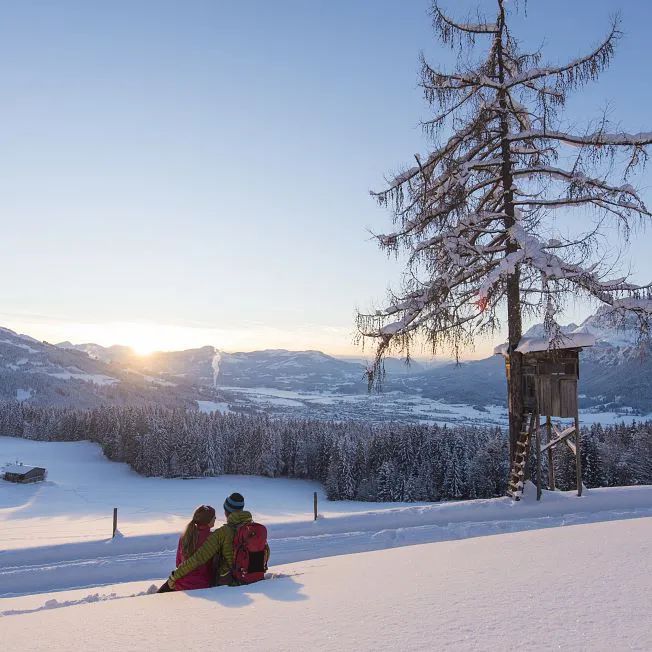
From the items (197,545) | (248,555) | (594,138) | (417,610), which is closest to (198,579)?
(197,545)

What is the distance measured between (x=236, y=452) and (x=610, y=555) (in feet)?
237

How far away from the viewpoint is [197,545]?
5.86 meters

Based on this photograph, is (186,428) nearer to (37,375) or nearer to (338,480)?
(338,480)

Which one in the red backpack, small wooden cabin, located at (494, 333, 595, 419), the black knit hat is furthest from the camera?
small wooden cabin, located at (494, 333, 595, 419)

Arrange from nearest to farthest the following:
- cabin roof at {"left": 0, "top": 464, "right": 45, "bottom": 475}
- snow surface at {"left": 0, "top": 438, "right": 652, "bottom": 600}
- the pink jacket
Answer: the pink jacket
snow surface at {"left": 0, "top": 438, "right": 652, "bottom": 600}
cabin roof at {"left": 0, "top": 464, "right": 45, "bottom": 475}

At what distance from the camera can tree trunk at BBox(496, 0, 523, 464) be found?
431 inches

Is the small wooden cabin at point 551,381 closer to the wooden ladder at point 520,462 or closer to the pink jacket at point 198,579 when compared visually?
the wooden ladder at point 520,462

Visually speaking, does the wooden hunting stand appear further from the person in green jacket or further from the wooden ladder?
the person in green jacket

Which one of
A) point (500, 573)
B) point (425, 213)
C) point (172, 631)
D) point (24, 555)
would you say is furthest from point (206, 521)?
point (425, 213)

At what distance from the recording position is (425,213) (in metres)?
11.4

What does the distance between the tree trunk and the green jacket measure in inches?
293

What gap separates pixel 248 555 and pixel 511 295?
801 cm

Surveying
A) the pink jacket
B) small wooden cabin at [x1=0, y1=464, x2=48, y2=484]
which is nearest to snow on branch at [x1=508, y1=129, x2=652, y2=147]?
the pink jacket

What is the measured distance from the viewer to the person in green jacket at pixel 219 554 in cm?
552
